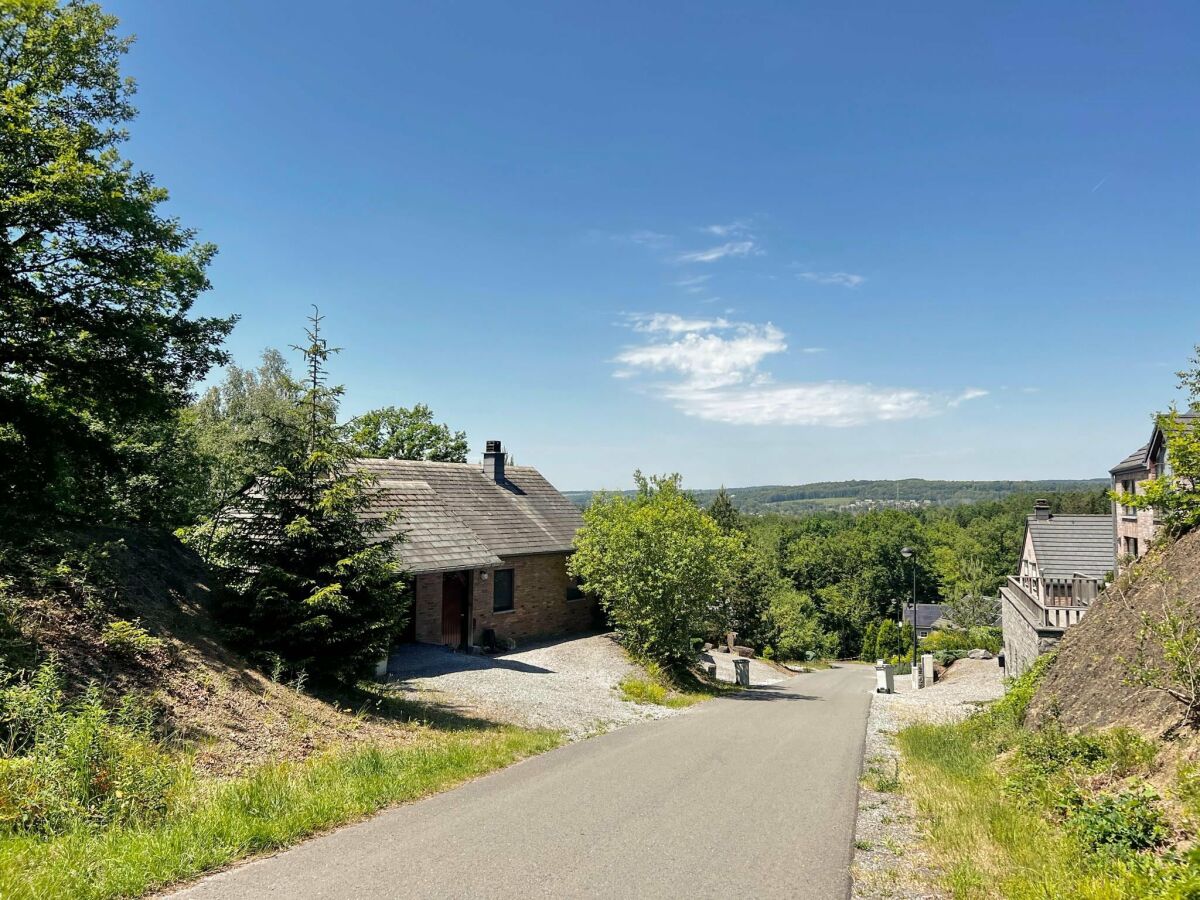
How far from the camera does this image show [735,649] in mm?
39938

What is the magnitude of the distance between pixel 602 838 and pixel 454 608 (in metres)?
15.6

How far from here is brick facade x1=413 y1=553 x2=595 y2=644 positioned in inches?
799

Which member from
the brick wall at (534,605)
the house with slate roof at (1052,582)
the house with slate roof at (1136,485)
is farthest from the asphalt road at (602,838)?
the house with slate roof at (1136,485)

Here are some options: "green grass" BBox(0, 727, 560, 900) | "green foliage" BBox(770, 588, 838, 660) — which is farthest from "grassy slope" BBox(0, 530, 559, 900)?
"green foliage" BBox(770, 588, 838, 660)

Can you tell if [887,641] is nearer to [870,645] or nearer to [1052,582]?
[870,645]

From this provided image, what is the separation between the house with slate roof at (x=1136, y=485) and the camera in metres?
23.4

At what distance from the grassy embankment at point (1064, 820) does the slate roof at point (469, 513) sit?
43.0 ft

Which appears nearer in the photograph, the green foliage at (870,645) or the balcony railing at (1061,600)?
the balcony railing at (1061,600)

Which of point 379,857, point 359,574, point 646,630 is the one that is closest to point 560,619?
point 646,630

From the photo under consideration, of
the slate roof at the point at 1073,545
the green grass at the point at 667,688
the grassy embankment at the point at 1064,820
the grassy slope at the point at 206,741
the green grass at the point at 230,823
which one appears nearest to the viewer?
the green grass at the point at 230,823

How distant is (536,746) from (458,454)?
3963 cm

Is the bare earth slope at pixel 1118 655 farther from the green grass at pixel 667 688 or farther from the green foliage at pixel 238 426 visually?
the green foliage at pixel 238 426

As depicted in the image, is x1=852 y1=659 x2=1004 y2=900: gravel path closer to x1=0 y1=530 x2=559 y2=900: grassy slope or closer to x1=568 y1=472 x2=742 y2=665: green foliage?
x1=0 y1=530 x2=559 y2=900: grassy slope

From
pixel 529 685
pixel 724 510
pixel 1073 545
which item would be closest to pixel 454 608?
pixel 529 685
